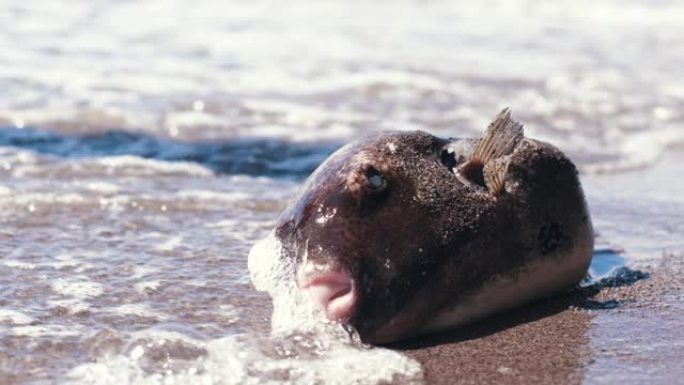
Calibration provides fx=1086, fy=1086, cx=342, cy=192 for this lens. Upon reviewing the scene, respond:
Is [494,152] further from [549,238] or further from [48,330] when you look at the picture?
[48,330]

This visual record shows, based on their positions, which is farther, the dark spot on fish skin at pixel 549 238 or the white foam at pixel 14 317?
the dark spot on fish skin at pixel 549 238

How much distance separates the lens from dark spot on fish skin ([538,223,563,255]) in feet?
12.5

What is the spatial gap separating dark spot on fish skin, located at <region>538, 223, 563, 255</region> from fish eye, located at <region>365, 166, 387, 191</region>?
0.62 m

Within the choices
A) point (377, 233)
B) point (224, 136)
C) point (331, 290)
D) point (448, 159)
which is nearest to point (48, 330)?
point (331, 290)

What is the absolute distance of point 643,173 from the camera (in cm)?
667

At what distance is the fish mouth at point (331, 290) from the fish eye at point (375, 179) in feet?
1.04

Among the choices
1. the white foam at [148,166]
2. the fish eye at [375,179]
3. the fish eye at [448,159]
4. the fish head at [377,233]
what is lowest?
the white foam at [148,166]

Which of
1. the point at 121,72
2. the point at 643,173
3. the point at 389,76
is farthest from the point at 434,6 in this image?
the point at 643,173

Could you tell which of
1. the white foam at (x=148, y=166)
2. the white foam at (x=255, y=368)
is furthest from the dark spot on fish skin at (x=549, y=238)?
the white foam at (x=148, y=166)

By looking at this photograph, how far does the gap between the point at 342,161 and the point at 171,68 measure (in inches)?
237

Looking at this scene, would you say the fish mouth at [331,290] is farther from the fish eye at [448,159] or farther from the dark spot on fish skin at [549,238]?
the dark spot on fish skin at [549,238]

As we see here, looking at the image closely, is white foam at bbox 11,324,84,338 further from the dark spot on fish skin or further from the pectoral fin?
the dark spot on fish skin

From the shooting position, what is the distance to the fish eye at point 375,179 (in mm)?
3541

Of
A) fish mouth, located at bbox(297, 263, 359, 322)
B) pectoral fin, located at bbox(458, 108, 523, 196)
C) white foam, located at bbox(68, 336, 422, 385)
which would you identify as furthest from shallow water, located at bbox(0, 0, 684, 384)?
pectoral fin, located at bbox(458, 108, 523, 196)
